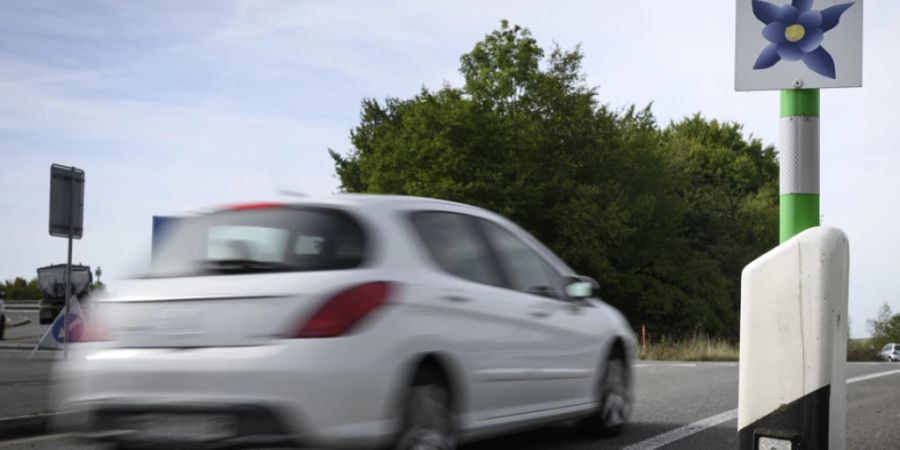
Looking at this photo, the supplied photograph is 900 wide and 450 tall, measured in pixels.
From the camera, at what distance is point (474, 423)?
20.6 feet

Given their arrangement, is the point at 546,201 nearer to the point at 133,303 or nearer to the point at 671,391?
the point at 671,391

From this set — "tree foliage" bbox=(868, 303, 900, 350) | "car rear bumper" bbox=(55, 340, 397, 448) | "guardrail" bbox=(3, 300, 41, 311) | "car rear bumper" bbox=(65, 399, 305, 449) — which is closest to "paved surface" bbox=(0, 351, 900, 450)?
"car rear bumper" bbox=(65, 399, 305, 449)

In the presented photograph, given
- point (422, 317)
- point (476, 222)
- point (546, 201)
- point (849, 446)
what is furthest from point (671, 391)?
point (546, 201)

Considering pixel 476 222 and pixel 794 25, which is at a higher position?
pixel 794 25

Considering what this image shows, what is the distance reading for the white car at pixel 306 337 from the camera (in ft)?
17.3

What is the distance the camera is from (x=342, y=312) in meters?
5.39

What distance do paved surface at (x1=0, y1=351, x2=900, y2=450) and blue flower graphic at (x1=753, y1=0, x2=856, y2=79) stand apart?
2.91 meters

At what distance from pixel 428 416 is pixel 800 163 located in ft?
7.52

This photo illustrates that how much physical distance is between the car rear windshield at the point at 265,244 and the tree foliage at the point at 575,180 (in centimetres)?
3958

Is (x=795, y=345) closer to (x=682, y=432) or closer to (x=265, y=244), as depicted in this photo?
(x=265, y=244)

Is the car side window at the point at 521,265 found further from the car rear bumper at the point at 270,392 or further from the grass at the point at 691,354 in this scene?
the grass at the point at 691,354

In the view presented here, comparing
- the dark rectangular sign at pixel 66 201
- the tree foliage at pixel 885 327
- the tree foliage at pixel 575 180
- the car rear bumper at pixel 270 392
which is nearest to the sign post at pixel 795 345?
the car rear bumper at pixel 270 392

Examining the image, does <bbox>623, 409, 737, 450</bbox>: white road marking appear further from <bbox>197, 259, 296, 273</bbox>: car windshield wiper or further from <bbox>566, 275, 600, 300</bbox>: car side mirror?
<bbox>197, 259, 296, 273</bbox>: car windshield wiper

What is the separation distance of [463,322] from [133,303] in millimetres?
1786
